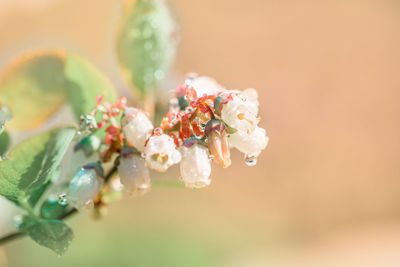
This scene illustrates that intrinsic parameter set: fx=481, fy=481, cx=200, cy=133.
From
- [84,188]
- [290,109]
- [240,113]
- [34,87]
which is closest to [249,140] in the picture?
[240,113]

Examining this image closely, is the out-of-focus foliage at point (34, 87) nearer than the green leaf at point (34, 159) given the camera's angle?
No

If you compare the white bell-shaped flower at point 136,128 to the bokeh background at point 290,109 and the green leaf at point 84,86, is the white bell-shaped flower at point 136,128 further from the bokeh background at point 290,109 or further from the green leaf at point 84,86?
the bokeh background at point 290,109

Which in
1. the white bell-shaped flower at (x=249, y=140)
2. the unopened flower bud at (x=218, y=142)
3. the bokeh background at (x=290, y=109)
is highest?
the bokeh background at (x=290, y=109)

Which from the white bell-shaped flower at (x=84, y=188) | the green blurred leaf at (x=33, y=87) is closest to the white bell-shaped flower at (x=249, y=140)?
the white bell-shaped flower at (x=84, y=188)

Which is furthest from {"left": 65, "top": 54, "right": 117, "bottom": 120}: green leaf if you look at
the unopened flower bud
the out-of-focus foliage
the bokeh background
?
the bokeh background

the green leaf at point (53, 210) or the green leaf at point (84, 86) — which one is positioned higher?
the green leaf at point (84, 86)

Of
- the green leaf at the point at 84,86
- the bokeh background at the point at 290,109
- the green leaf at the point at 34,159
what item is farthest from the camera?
the bokeh background at the point at 290,109
